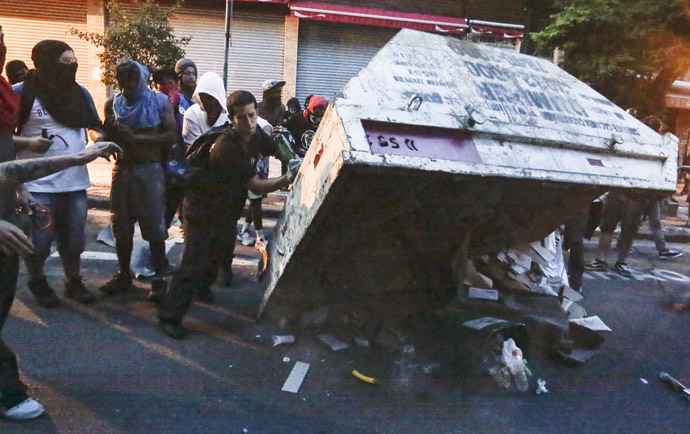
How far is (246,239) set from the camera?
5.48 metres

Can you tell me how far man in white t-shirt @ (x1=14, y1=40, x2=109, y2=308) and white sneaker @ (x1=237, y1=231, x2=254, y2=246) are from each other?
1946mm

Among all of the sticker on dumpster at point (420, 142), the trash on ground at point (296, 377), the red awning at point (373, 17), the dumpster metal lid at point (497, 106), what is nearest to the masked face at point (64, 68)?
the dumpster metal lid at point (497, 106)

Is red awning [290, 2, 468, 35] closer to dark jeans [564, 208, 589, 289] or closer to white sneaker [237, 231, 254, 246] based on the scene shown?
white sneaker [237, 231, 254, 246]

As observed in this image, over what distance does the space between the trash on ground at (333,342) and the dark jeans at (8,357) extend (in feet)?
5.17

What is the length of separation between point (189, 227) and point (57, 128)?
1.03 m

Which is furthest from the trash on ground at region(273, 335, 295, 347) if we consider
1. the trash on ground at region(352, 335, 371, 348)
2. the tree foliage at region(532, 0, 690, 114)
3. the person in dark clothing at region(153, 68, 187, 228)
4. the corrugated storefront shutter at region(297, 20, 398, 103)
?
the corrugated storefront shutter at region(297, 20, 398, 103)

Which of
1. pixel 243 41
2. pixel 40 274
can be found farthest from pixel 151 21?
pixel 40 274

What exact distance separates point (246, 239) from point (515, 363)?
3243 mm

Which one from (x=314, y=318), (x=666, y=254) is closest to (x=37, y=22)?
(x=314, y=318)

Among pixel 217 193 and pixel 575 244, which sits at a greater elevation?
pixel 217 193

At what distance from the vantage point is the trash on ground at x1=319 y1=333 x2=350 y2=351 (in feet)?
10.5

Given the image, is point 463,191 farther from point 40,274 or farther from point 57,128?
point 40,274

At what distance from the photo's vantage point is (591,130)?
3.17 m

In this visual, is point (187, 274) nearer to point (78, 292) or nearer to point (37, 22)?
point (78, 292)
